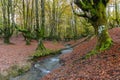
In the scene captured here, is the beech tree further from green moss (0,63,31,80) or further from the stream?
green moss (0,63,31,80)

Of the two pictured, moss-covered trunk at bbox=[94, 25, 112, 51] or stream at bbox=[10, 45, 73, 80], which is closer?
stream at bbox=[10, 45, 73, 80]

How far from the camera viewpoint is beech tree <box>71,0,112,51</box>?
15026 mm

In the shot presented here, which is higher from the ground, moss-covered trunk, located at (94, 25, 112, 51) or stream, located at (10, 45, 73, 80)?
moss-covered trunk, located at (94, 25, 112, 51)

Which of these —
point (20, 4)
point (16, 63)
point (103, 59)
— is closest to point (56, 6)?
point (20, 4)

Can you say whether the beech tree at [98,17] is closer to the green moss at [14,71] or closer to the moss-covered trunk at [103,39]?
the moss-covered trunk at [103,39]

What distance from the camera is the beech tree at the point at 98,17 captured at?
49.3 feet

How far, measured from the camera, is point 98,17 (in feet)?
49.9

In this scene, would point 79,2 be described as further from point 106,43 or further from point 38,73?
point 38,73

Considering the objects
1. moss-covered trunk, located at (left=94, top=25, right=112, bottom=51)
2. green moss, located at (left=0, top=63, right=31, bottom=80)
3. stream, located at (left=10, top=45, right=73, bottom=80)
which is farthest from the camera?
moss-covered trunk, located at (left=94, top=25, right=112, bottom=51)

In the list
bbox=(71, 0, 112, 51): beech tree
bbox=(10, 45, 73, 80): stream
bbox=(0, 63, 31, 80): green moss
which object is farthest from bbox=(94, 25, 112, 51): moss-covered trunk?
bbox=(0, 63, 31, 80): green moss

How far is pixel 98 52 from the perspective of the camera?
14.5 meters

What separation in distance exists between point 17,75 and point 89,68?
197 inches

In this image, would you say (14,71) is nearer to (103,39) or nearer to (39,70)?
(39,70)

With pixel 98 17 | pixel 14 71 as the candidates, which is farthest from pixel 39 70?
pixel 98 17
